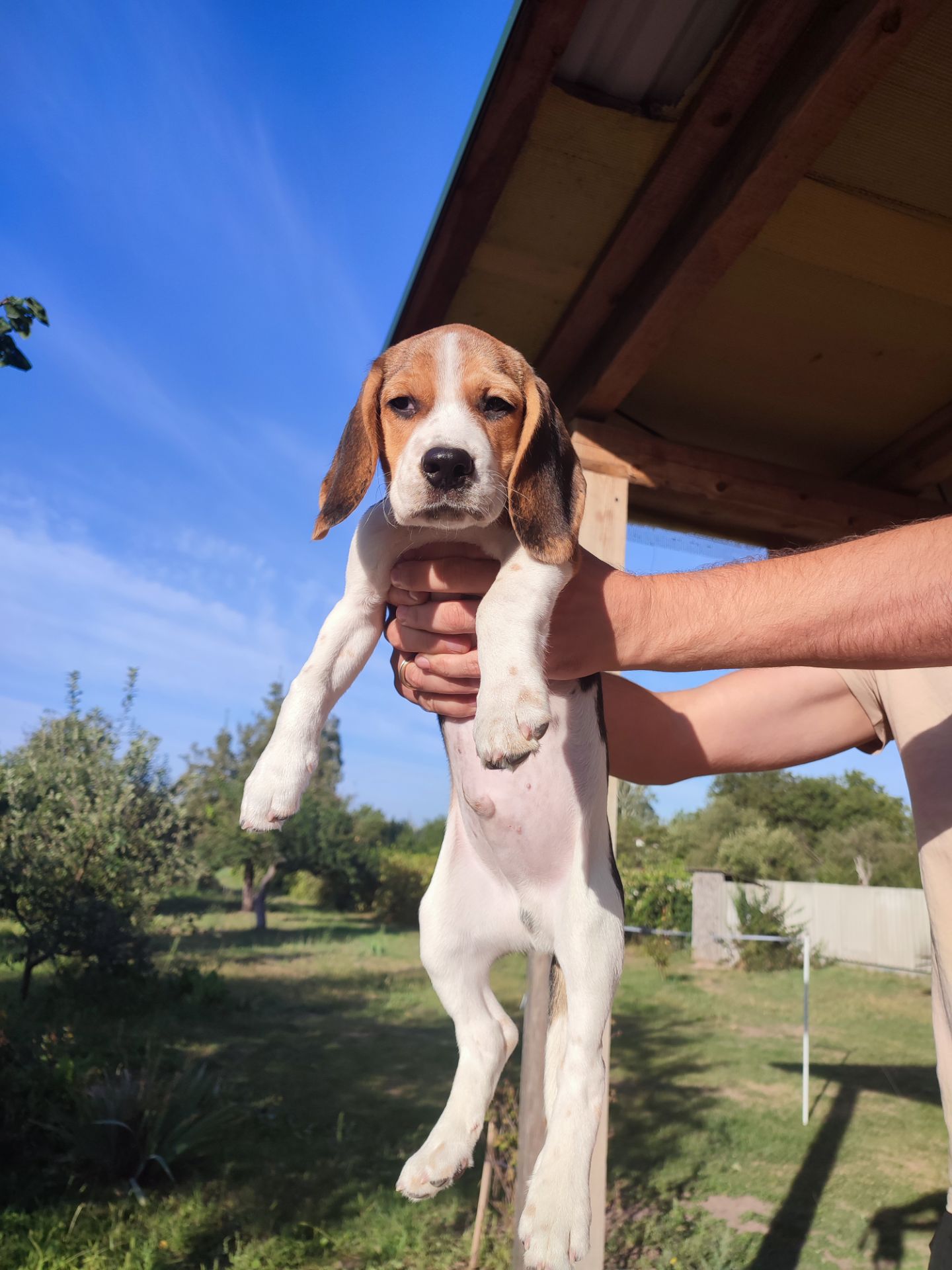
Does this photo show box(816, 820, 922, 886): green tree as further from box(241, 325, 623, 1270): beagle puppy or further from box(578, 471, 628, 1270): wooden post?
box(241, 325, 623, 1270): beagle puppy

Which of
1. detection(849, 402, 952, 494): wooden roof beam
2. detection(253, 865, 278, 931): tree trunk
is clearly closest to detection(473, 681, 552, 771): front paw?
detection(849, 402, 952, 494): wooden roof beam

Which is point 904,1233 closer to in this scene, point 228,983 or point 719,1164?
point 719,1164

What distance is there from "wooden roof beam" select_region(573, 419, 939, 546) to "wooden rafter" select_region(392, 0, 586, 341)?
40.4 inches

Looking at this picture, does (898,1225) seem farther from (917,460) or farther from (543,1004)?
(917,460)

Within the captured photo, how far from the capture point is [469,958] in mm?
2438

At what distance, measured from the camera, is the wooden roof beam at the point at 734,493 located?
4.53m

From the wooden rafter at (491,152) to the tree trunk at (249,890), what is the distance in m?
28.9

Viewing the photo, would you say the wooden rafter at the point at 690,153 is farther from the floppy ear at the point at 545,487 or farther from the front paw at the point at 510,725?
the front paw at the point at 510,725

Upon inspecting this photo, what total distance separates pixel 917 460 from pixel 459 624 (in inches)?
157

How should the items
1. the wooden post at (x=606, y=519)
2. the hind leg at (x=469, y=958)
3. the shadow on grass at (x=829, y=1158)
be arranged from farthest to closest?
the shadow on grass at (x=829, y=1158) < the wooden post at (x=606, y=519) < the hind leg at (x=469, y=958)

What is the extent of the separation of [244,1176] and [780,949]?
16.7 meters

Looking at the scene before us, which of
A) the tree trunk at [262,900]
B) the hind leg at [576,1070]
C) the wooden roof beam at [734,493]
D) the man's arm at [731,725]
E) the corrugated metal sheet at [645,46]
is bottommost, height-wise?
the tree trunk at [262,900]

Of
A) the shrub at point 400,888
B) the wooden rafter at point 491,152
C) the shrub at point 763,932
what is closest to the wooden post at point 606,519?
the wooden rafter at point 491,152

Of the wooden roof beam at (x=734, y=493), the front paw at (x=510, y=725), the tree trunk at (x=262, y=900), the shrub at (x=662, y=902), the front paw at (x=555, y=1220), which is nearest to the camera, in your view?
the front paw at (x=510, y=725)
